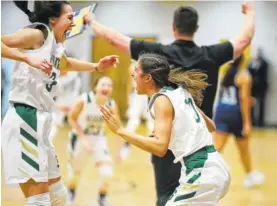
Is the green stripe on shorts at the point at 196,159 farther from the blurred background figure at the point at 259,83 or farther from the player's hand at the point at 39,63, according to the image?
the blurred background figure at the point at 259,83

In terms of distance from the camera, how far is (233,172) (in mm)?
8180

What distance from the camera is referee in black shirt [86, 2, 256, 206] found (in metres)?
3.88

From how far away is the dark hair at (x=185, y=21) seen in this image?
13.3 feet

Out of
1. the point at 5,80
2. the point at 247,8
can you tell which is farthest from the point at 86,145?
the point at 247,8

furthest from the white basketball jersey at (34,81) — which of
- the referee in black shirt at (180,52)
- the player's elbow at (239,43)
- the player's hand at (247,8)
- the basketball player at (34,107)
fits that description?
the player's hand at (247,8)

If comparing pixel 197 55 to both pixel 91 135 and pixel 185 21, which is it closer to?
pixel 185 21

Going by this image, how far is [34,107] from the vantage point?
346 cm

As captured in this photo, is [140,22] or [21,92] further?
[140,22]

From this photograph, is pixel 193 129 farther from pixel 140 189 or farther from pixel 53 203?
pixel 140 189

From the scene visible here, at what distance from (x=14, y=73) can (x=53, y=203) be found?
868mm

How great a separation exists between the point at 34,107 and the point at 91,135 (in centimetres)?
284

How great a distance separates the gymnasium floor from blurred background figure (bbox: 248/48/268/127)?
3484 mm

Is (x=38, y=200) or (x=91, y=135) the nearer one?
(x=38, y=200)

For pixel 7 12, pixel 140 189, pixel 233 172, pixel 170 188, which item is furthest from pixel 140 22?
pixel 170 188
